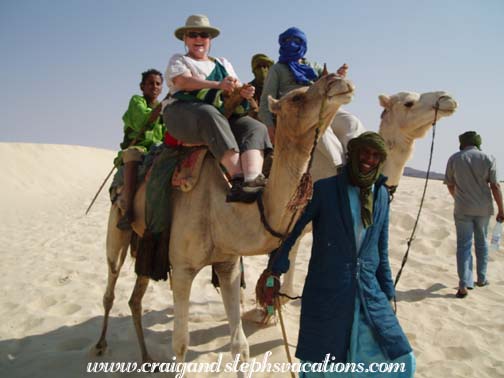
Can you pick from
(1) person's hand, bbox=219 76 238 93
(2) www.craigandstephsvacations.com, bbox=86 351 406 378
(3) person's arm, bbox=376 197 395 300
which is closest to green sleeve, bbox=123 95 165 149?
(1) person's hand, bbox=219 76 238 93

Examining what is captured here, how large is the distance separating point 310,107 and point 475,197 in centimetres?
503

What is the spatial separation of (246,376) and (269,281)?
4.17 ft

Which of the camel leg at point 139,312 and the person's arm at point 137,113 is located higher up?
the person's arm at point 137,113

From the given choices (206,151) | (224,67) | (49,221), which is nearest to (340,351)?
(206,151)

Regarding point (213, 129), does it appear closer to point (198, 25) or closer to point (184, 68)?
point (184, 68)

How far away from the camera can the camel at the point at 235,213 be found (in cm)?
246

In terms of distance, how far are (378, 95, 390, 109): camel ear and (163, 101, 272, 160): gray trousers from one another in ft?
5.15

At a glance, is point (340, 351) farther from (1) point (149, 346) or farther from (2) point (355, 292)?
(1) point (149, 346)

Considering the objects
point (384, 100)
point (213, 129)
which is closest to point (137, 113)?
point (213, 129)

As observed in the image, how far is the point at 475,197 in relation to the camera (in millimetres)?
6312

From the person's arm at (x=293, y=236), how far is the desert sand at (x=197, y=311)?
1805mm

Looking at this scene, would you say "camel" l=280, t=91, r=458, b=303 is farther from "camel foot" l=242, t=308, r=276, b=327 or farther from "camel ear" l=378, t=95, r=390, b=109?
"camel foot" l=242, t=308, r=276, b=327

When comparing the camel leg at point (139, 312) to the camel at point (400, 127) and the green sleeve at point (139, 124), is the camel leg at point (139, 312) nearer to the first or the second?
the green sleeve at point (139, 124)

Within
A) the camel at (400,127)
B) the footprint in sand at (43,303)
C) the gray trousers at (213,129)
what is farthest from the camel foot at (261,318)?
the footprint in sand at (43,303)
